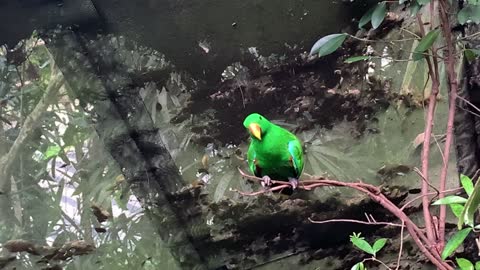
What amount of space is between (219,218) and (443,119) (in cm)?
76

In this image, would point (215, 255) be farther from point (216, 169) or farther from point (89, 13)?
point (89, 13)

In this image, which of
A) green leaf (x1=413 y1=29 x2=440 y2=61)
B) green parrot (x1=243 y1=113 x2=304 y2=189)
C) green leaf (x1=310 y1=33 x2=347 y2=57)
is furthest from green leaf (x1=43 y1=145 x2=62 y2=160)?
green leaf (x1=413 y1=29 x2=440 y2=61)

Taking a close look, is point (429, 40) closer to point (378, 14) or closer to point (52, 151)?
point (378, 14)

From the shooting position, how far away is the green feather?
131cm

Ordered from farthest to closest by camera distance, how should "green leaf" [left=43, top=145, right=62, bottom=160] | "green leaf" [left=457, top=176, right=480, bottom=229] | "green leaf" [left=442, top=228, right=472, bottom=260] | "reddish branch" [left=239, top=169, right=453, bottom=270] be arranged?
"green leaf" [left=43, top=145, right=62, bottom=160] < "reddish branch" [left=239, top=169, right=453, bottom=270] < "green leaf" [left=442, top=228, right=472, bottom=260] < "green leaf" [left=457, top=176, right=480, bottom=229]

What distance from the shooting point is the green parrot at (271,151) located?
1.29 metres

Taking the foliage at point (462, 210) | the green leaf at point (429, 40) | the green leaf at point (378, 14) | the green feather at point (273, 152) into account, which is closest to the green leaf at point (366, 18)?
the green leaf at point (378, 14)

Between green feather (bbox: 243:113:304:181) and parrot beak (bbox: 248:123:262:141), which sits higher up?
parrot beak (bbox: 248:123:262:141)

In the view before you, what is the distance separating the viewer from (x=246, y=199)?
5.67 ft

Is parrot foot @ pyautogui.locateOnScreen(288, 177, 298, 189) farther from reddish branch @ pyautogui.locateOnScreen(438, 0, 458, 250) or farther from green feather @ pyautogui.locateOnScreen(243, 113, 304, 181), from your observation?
reddish branch @ pyautogui.locateOnScreen(438, 0, 458, 250)

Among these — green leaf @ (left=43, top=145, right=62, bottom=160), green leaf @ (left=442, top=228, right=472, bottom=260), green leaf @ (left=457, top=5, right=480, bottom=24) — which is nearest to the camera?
green leaf @ (left=442, top=228, right=472, bottom=260)

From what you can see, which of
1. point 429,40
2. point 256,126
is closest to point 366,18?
point 429,40

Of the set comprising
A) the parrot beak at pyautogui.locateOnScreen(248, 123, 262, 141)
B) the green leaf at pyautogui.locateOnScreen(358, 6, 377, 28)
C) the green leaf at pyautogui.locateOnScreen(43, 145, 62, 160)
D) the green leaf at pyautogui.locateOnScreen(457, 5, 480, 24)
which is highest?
the green leaf at pyautogui.locateOnScreen(43, 145, 62, 160)

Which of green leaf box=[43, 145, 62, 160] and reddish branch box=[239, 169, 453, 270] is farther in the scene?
green leaf box=[43, 145, 62, 160]
